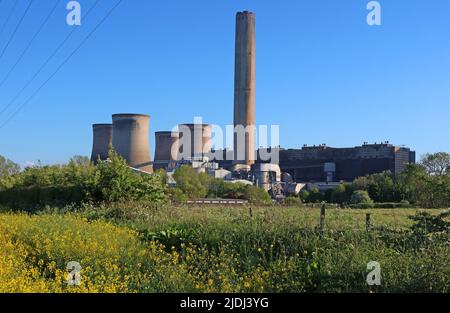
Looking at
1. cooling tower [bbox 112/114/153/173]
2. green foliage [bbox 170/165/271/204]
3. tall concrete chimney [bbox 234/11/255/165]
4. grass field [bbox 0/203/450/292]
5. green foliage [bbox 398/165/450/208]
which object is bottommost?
grass field [bbox 0/203/450/292]

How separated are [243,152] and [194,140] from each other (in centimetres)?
1650

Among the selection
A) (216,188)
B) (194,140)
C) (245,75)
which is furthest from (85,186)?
(245,75)

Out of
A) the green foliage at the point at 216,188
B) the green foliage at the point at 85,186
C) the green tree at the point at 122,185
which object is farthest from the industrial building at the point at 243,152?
the green tree at the point at 122,185

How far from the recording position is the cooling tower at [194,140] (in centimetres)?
6575

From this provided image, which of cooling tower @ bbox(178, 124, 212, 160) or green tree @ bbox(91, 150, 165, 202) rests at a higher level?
cooling tower @ bbox(178, 124, 212, 160)

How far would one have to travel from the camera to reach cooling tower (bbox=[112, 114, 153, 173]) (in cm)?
4994

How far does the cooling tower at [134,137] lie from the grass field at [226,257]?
41.5 m

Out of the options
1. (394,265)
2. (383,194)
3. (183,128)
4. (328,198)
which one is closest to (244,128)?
(183,128)

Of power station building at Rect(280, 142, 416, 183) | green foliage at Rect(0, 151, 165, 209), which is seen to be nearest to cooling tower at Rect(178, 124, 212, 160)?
power station building at Rect(280, 142, 416, 183)

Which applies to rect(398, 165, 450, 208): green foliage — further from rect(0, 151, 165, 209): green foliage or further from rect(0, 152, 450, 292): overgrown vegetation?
rect(0, 151, 165, 209): green foliage

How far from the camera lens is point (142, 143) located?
50.2 metres

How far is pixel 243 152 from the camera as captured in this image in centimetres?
8456

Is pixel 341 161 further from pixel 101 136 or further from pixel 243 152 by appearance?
pixel 101 136
